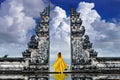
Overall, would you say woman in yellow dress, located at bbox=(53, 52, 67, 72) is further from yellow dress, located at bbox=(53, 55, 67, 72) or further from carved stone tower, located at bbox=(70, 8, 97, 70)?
carved stone tower, located at bbox=(70, 8, 97, 70)

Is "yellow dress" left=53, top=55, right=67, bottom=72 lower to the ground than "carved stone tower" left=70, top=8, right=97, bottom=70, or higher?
lower

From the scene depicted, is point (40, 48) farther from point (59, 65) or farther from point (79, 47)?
point (79, 47)

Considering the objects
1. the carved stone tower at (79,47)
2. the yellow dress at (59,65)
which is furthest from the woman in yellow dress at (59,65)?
the carved stone tower at (79,47)

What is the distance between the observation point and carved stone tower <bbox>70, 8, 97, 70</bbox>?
20.7 m

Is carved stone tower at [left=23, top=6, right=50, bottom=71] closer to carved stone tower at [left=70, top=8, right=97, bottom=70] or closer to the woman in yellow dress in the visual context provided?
the woman in yellow dress

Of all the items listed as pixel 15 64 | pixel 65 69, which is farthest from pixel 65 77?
pixel 15 64

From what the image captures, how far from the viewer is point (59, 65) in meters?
20.7

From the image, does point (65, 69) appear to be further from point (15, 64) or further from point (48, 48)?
point (15, 64)

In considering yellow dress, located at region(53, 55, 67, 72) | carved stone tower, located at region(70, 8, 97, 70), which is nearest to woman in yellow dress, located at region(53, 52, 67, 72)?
yellow dress, located at region(53, 55, 67, 72)

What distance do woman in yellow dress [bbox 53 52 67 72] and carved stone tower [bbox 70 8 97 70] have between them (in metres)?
0.57

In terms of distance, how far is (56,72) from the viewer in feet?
67.2

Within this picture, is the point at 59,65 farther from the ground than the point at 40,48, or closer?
closer

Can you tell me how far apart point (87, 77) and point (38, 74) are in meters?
3.08

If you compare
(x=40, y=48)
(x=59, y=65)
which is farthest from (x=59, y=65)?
(x=40, y=48)
